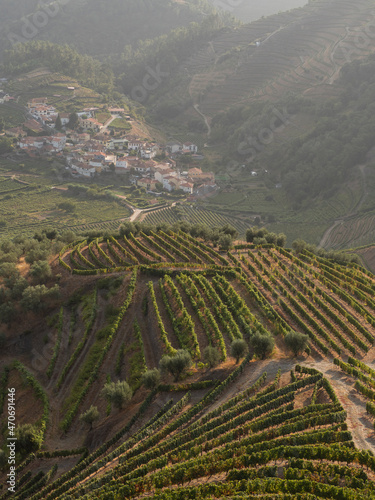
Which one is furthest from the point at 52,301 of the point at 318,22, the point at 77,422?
the point at 318,22

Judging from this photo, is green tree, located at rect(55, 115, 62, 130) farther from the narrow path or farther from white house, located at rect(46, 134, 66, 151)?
the narrow path

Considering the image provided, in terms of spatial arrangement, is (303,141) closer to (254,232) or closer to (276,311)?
(254,232)

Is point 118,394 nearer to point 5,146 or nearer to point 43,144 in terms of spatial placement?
point 5,146

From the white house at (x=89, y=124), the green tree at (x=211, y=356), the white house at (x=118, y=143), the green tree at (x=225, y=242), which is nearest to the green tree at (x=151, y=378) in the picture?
the green tree at (x=211, y=356)

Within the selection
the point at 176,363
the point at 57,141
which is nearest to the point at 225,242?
the point at 176,363

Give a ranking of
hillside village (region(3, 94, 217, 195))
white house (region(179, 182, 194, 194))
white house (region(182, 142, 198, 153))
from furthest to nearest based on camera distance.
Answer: white house (region(182, 142, 198, 153))
hillside village (region(3, 94, 217, 195))
white house (region(179, 182, 194, 194))

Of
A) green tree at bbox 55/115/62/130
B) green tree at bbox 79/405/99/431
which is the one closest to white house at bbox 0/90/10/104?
green tree at bbox 55/115/62/130
